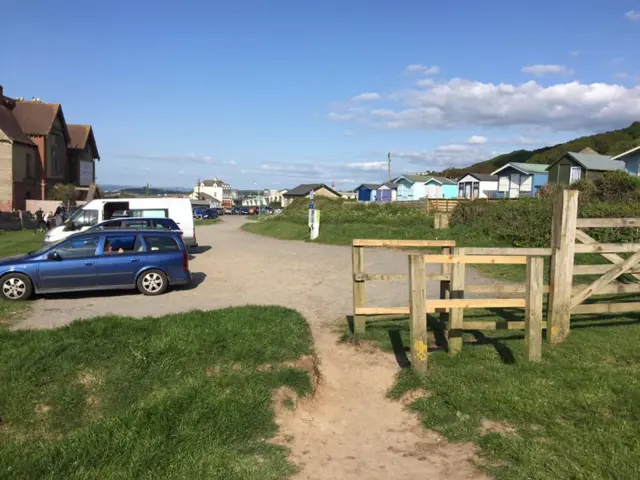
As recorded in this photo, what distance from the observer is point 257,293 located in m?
12.2

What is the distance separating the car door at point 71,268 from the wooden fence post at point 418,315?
8.27 metres

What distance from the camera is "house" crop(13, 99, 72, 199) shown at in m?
48.6

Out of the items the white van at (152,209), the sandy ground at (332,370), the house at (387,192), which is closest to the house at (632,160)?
the sandy ground at (332,370)

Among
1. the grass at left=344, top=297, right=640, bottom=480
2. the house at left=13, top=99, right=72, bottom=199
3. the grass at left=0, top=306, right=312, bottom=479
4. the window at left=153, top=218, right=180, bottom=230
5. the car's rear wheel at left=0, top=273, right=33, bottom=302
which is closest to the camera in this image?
the grass at left=344, top=297, right=640, bottom=480

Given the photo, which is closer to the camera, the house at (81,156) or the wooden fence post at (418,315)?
the wooden fence post at (418,315)

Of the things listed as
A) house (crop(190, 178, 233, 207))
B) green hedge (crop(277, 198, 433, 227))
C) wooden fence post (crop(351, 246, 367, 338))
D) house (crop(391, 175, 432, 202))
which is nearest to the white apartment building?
house (crop(190, 178, 233, 207))

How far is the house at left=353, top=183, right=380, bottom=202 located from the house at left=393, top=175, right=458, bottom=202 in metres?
12.0

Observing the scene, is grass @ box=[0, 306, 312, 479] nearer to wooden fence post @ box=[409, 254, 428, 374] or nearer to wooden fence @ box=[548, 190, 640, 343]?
wooden fence post @ box=[409, 254, 428, 374]

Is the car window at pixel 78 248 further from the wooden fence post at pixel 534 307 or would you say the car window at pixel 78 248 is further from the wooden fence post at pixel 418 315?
the wooden fence post at pixel 534 307

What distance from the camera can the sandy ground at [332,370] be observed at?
4.32 meters

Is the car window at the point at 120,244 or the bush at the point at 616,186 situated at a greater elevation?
the bush at the point at 616,186

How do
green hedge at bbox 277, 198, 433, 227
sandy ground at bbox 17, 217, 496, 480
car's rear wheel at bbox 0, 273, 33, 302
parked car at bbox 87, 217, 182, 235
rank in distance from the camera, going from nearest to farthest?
sandy ground at bbox 17, 217, 496, 480, car's rear wheel at bbox 0, 273, 33, 302, parked car at bbox 87, 217, 182, 235, green hedge at bbox 277, 198, 433, 227

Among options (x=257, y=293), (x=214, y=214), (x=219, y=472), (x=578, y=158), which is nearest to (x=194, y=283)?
(x=257, y=293)

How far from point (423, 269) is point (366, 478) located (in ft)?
8.55
